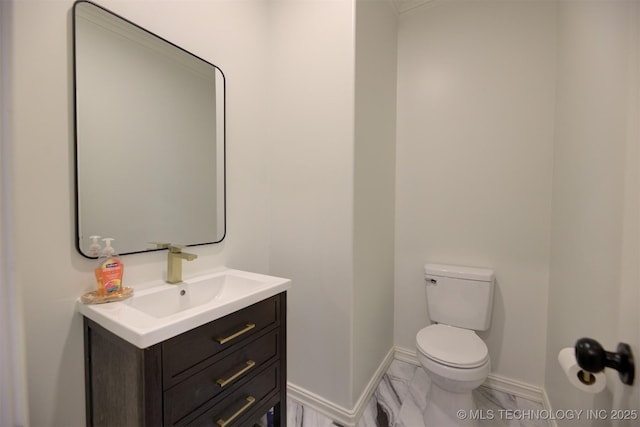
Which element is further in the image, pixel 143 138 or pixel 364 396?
pixel 364 396

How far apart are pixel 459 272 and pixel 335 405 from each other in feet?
3.59

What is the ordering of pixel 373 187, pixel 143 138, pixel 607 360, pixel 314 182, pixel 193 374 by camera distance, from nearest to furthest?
pixel 607 360
pixel 193 374
pixel 143 138
pixel 314 182
pixel 373 187

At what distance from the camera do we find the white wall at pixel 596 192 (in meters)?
0.65

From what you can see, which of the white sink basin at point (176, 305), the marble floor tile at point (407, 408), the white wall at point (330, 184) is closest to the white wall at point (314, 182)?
the white wall at point (330, 184)

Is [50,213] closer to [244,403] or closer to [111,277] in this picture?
[111,277]

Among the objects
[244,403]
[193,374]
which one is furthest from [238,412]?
[193,374]

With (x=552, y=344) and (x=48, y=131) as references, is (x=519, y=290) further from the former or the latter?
(x=48, y=131)

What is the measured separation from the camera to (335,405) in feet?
4.93

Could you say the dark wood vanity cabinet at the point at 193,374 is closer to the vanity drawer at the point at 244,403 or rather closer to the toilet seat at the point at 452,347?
the vanity drawer at the point at 244,403

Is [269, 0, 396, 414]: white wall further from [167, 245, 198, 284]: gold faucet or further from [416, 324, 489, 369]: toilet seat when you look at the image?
[167, 245, 198, 284]: gold faucet

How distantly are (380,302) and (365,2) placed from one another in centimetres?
183

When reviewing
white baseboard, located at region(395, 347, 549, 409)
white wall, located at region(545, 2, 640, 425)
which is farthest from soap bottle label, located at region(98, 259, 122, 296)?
white baseboard, located at region(395, 347, 549, 409)

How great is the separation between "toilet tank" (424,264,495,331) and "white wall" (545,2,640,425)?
33cm

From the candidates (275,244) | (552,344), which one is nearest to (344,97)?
(275,244)
